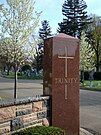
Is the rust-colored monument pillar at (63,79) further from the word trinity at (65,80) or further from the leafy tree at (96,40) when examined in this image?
the leafy tree at (96,40)

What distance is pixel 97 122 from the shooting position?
41.4ft

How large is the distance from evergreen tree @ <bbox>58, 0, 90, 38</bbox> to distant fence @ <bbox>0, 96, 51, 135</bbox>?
55.6 metres

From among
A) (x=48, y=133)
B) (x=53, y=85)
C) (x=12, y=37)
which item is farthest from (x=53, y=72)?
(x=12, y=37)

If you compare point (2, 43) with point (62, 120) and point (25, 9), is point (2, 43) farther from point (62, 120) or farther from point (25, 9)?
point (62, 120)

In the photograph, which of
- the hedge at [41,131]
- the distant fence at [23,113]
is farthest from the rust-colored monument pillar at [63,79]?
the hedge at [41,131]

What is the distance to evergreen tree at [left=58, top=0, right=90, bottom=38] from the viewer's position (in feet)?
211

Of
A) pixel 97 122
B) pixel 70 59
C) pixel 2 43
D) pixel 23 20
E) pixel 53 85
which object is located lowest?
pixel 97 122

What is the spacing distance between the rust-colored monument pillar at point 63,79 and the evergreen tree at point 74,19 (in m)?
54.9

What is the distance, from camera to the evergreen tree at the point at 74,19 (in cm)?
6444

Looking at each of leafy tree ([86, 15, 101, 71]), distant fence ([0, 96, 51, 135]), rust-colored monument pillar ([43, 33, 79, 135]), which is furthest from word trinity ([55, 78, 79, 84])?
leafy tree ([86, 15, 101, 71])

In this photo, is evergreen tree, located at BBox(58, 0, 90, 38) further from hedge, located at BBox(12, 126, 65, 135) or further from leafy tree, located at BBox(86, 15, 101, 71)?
hedge, located at BBox(12, 126, 65, 135)

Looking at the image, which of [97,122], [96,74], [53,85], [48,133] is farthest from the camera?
[96,74]

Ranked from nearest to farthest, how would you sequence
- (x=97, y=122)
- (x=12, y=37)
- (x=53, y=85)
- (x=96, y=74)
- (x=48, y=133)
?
(x=48, y=133) → (x=53, y=85) → (x=97, y=122) → (x=12, y=37) → (x=96, y=74)

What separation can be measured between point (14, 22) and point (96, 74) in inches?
1434
